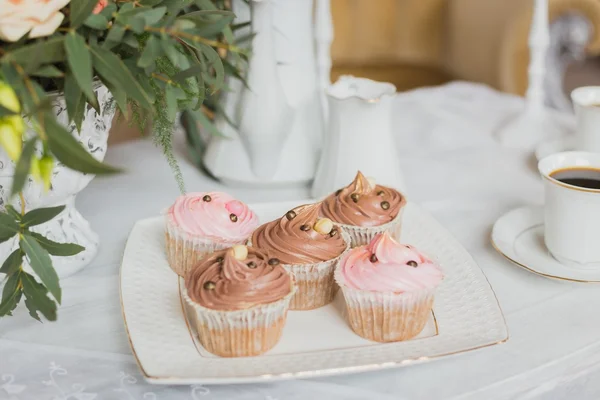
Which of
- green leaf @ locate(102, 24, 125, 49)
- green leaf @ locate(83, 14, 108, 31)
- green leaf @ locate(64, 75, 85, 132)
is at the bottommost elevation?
green leaf @ locate(64, 75, 85, 132)

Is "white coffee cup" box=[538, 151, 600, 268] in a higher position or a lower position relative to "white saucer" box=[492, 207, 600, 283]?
higher

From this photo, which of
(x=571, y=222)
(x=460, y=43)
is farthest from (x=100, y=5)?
(x=460, y=43)

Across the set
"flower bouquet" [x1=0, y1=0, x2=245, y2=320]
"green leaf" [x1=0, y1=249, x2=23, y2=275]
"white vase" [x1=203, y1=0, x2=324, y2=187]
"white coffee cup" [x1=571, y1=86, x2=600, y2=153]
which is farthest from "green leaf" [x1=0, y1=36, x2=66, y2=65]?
"white coffee cup" [x1=571, y1=86, x2=600, y2=153]

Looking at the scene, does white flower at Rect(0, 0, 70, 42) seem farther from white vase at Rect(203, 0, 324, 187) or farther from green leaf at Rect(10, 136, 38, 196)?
white vase at Rect(203, 0, 324, 187)

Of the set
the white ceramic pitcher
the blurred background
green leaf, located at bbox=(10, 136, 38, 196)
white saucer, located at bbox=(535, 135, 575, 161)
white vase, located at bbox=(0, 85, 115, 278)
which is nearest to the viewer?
green leaf, located at bbox=(10, 136, 38, 196)

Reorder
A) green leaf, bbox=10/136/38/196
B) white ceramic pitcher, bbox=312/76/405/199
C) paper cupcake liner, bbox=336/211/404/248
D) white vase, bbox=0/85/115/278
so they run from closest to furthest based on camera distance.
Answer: green leaf, bbox=10/136/38/196 → white vase, bbox=0/85/115/278 → paper cupcake liner, bbox=336/211/404/248 → white ceramic pitcher, bbox=312/76/405/199

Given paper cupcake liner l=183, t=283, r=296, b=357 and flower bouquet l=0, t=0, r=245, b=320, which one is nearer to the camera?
flower bouquet l=0, t=0, r=245, b=320

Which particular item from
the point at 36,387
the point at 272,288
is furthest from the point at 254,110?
the point at 36,387
